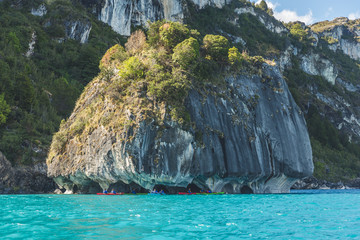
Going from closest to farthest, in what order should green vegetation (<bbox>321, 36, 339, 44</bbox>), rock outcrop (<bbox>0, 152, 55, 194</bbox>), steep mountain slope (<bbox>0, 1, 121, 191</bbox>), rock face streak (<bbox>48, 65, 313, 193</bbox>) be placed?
rock face streak (<bbox>48, 65, 313, 193</bbox>), rock outcrop (<bbox>0, 152, 55, 194</bbox>), steep mountain slope (<bbox>0, 1, 121, 191</bbox>), green vegetation (<bbox>321, 36, 339, 44</bbox>)

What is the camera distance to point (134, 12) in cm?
10956

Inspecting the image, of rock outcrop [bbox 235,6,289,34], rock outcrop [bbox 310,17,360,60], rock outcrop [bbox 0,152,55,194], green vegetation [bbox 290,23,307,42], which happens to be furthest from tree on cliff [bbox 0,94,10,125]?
rock outcrop [bbox 310,17,360,60]

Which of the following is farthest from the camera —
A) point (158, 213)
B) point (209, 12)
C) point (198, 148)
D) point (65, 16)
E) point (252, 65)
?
point (209, 12)

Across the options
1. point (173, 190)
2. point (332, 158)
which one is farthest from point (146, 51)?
point (332, 158)

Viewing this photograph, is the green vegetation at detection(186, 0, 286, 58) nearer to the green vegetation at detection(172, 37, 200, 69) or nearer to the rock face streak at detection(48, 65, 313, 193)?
the rock face streak at detection(48, 65, 313, 193)

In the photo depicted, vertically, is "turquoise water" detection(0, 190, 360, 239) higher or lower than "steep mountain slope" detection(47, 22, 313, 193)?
lower

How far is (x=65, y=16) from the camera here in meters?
92.6

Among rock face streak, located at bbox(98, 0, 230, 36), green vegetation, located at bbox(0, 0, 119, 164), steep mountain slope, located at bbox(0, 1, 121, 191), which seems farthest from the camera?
rock face streak, located at bbox(98, 0, 230, 36)

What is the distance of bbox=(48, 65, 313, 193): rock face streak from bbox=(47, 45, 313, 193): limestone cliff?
11 cm

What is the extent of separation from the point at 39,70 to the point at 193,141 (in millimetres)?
53723

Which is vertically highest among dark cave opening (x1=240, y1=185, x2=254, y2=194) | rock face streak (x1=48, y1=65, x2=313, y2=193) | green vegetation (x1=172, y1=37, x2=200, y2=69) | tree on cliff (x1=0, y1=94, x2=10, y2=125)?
green vegetation (x1=172, y1=37, x2=200, y2=69)

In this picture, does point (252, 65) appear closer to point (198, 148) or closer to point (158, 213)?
point (198, 148)

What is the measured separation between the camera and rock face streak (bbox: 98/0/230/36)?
10350cm

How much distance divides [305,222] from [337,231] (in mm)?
2533
